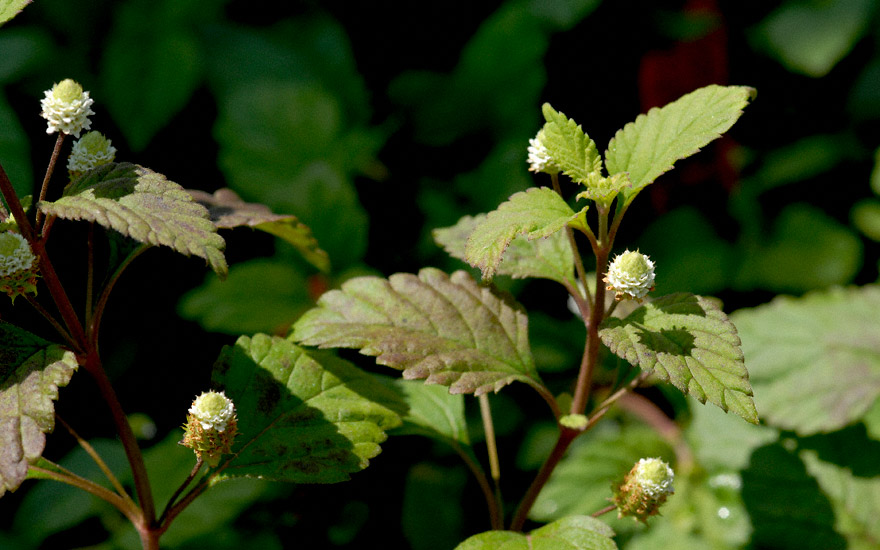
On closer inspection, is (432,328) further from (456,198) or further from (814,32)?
(814,32)

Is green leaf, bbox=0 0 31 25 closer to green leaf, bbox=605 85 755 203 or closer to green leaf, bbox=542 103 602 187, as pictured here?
green leaf, bbox=542 103 602 187

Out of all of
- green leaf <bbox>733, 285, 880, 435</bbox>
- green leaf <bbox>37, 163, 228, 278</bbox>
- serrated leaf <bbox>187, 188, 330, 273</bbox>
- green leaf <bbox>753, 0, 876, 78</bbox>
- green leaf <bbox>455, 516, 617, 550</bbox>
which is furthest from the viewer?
green leaf <bbox>753, 0, 876, 78</bbox>

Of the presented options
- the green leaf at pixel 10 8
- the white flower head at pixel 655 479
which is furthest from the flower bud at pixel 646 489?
the green leaf at pixel 10 8

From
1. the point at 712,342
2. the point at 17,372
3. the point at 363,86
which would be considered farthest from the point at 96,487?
the point at 363,86

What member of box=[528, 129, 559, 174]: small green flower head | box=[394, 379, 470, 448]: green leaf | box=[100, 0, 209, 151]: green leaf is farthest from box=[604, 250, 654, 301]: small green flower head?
box=[100, 0, 209, 151]: green leaf

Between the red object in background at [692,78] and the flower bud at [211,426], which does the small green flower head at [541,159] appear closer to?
the flower bud at [211,426]

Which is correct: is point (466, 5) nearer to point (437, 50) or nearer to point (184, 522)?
point (437, 50)
